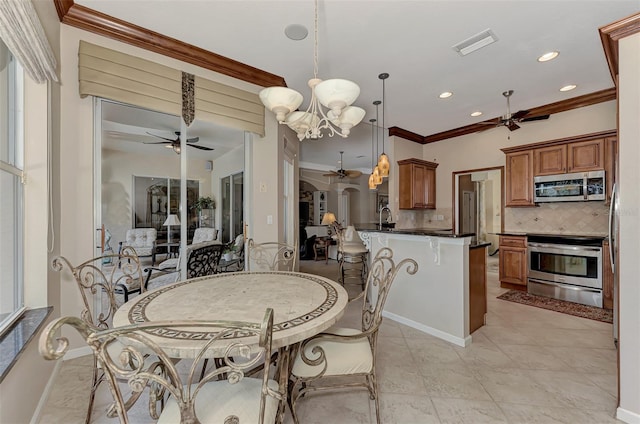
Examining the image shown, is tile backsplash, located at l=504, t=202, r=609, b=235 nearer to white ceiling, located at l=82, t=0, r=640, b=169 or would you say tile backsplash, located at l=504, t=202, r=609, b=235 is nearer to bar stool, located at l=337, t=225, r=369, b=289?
white ceiling, located at l=82, t=0, r=640, b=169

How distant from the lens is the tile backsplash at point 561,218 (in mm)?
3829

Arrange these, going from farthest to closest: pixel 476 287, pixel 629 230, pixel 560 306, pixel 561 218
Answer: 1. pixel 561 218
2. pixel 560 306
3. pixel 476 287
4. pixel 629 230

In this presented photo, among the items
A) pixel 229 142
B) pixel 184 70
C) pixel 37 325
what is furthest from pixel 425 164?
pixel 37 325

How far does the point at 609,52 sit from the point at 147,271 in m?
4.43

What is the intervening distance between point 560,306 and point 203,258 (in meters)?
4.42

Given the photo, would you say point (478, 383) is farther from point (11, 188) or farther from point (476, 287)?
point (11, 188)

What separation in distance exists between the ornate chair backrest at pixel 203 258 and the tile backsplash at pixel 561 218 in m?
4.69

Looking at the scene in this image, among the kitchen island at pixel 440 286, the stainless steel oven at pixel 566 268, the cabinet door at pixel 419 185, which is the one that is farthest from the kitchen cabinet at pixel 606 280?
the cabinet door at pixel 419 185

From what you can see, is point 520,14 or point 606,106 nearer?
point 520,14

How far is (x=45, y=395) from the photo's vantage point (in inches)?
68.5

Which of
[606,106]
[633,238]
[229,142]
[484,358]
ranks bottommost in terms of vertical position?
[484,358]

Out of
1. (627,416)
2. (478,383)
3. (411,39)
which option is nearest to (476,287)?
(478,383)

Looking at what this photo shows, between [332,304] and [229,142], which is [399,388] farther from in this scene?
[229,142]

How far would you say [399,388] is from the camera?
189 centimetres
